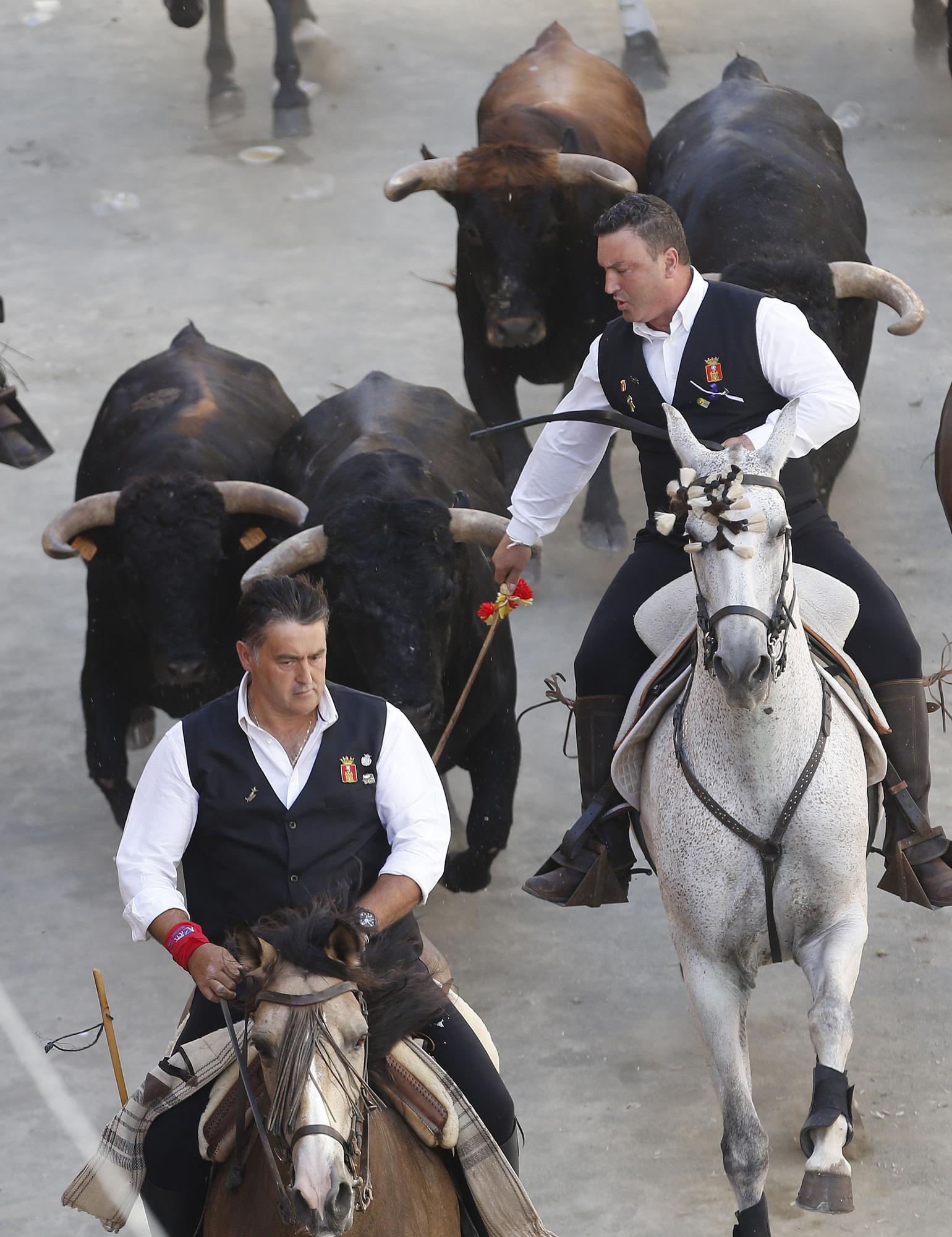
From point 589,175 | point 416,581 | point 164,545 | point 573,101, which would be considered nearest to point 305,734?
point 416,581

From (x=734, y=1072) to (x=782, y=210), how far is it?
16.2 ft

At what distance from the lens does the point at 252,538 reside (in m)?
6.45

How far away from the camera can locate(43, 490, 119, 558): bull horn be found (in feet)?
21.1

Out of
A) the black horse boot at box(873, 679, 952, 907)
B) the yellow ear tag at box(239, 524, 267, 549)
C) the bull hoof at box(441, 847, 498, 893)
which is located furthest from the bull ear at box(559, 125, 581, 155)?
the black horse boot at box(873, 679, 952, 907)

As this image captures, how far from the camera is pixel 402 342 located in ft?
37.2

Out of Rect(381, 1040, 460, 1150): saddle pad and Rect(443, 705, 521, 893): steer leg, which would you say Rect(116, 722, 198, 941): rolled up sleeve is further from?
Rect(443, 705, 521, 893): steer leg

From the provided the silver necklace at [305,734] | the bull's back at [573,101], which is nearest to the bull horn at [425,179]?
the bull's back at [573,101]

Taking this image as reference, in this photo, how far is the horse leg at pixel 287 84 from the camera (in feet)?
44.9

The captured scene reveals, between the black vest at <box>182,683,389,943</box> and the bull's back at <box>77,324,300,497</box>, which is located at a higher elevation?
the black vest at <box>182,683,389,943</box>

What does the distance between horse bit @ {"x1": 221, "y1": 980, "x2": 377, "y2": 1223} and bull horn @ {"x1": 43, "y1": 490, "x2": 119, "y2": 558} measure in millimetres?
3562

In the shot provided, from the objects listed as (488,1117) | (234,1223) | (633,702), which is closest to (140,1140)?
(234,1223)

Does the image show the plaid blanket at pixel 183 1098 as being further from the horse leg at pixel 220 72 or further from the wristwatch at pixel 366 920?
the horse leg at pixel 220 72

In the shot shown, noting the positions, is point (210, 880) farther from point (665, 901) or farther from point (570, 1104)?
point (570, 1104)

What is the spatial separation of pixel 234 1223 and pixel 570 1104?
2.48 m
